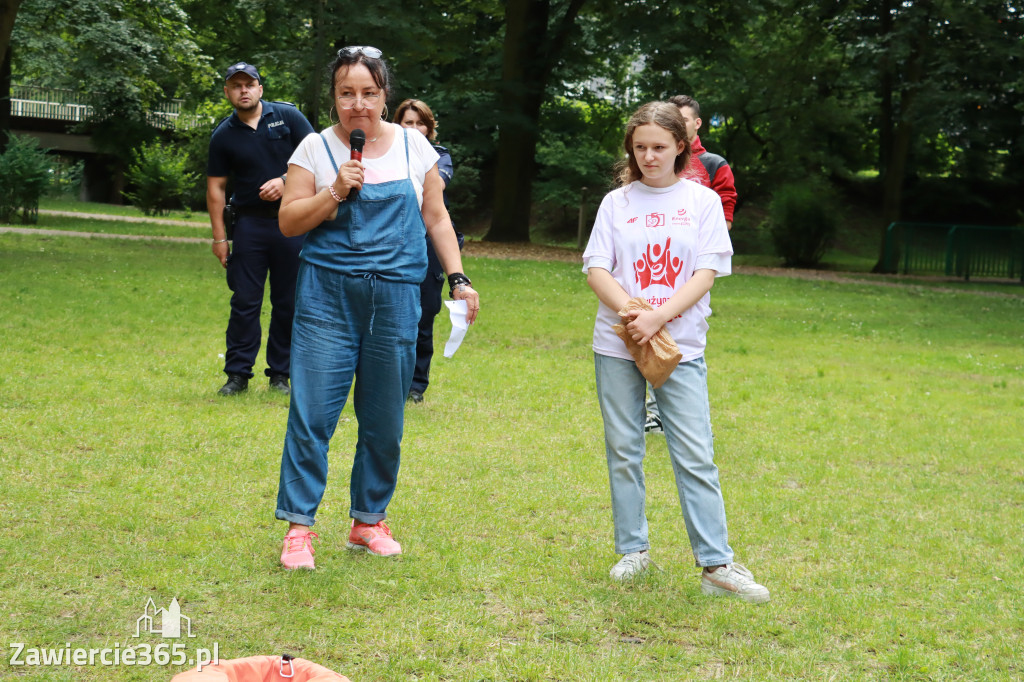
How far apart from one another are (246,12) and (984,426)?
23.1m

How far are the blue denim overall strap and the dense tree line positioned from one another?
1490 centimetres

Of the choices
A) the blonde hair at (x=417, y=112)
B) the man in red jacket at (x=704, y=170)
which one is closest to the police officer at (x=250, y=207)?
the blonde hair at (x=417, y=112)

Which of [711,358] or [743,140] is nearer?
[711,358]

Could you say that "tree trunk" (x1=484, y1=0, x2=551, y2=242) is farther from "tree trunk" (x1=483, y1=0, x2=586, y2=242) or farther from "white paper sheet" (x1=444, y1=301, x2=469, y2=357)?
"white paper sheet" (x1=444, y1=301, x2=469, y2=357)

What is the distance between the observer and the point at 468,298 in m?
4.45

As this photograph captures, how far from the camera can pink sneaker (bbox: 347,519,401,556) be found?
4.63m

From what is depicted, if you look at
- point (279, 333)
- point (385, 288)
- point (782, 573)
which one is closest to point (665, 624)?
point (782, 573)

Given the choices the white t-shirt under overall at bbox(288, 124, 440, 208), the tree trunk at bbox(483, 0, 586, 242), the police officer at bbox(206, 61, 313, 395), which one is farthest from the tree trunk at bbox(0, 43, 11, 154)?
the white t-shirt under overall at bbox(288, 124, 440, 208)

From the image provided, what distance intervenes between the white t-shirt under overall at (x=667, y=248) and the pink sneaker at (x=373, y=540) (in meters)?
1.20

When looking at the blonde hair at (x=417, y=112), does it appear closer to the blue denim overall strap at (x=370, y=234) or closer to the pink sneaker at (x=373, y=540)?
the blue denim overall strap at (x=370, y=234)

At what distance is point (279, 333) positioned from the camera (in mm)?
8109

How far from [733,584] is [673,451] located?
1.84 ft

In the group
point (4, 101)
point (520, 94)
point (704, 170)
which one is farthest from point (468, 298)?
point (4, 101)

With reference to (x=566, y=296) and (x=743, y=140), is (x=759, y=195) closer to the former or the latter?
(x=743, y=140)
